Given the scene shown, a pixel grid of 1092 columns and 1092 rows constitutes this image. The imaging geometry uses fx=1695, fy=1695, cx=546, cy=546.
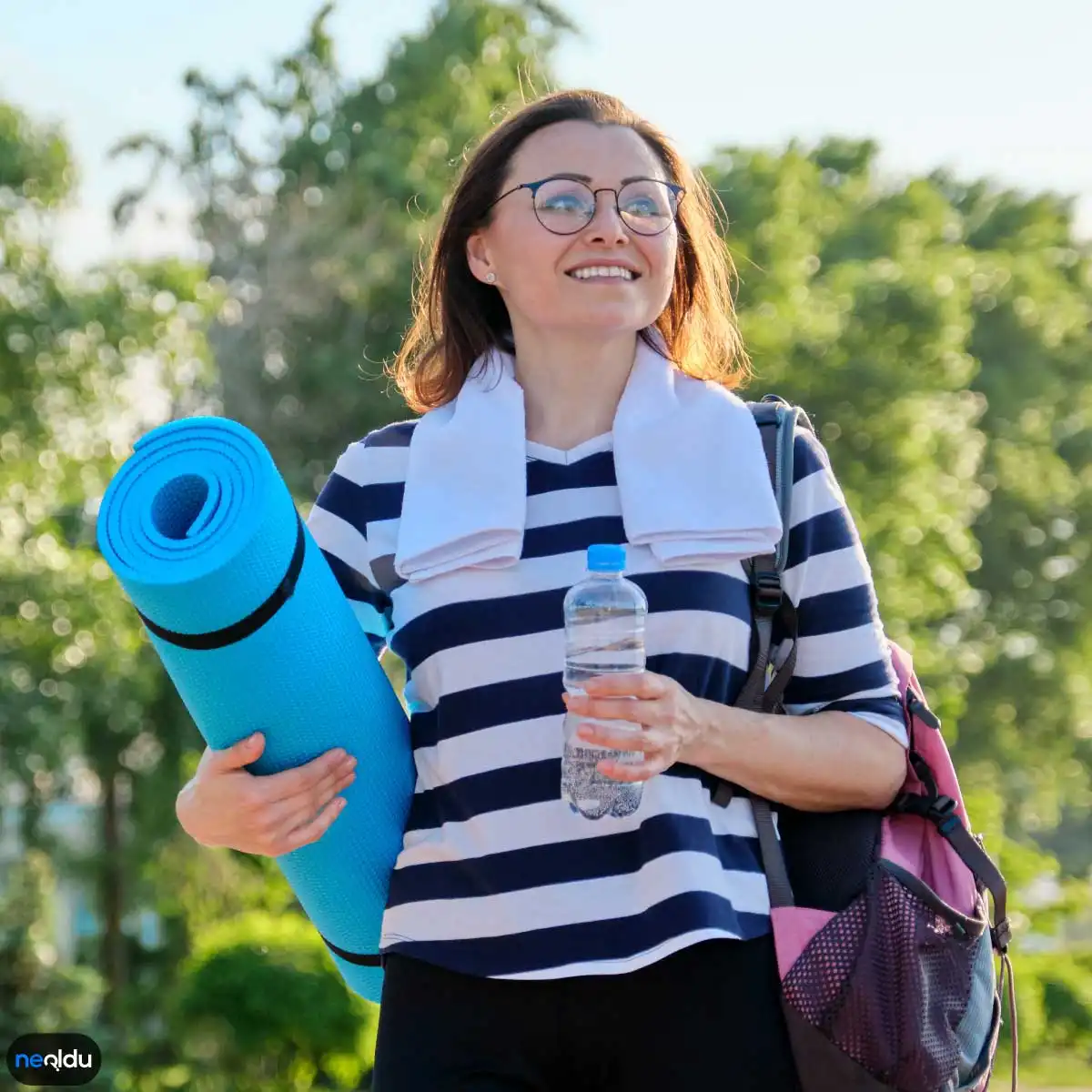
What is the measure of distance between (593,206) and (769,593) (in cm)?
60

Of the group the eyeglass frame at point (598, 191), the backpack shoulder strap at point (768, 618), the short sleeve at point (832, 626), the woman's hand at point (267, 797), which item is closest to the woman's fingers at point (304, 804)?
the woman's hand at point (267, 797)

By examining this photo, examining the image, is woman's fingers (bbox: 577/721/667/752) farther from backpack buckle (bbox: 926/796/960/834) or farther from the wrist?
backpack buckle (bbox: 926/796/960/834)

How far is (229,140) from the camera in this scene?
16375 mm

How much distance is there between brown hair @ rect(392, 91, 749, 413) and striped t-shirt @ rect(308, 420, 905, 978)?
0.32 metres

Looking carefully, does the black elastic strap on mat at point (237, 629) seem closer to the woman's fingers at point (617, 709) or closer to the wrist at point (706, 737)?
the woman's fingers at point (617, 709)

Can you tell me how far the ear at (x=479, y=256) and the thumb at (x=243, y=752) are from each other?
828mm

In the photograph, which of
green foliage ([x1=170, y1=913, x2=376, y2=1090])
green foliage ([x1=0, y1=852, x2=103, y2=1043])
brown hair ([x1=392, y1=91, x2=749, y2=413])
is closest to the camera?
brown hair ([x1=392, y1=91, x2=749, y2=413])

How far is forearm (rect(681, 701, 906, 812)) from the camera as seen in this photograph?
6.83 feet

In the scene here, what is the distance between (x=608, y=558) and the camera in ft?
6.61

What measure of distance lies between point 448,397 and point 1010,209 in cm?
2201

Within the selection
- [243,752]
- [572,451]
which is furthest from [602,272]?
[243,752]

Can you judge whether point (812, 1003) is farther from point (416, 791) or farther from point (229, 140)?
point (229, 140)
